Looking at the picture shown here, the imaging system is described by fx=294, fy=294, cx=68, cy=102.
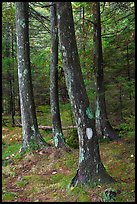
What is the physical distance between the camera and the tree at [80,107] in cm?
670

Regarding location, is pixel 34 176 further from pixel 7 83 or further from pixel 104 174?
pixel 7 83

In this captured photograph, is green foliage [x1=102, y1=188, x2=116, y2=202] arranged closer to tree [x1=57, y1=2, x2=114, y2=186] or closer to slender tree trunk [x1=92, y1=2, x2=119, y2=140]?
tree [x1=57, y1=2, x2=114, y2=186]

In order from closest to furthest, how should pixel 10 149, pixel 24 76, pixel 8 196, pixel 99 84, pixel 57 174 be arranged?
pixel 8 196 → pixel 57 174 → pixel 24 76 → pixel 99 84 → pixel 10 149

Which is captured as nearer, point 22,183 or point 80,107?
point 80,107

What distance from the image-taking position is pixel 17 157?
10617 millimetres

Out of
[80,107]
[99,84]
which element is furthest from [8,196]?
[99,84]

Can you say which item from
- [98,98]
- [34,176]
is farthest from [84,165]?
[98,98]

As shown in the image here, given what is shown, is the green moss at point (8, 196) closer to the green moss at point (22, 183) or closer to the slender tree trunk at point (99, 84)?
the green moss at point (22, 183)

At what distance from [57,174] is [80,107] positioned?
2.87m

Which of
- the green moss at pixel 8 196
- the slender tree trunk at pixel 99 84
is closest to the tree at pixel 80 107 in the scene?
the green moss at pixel 8 196

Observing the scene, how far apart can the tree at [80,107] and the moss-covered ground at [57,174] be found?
1.19 ft

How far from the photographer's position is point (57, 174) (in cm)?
867

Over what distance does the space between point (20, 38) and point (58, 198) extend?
6.81m

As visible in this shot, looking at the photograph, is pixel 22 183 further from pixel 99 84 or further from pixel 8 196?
pixel 99 84
